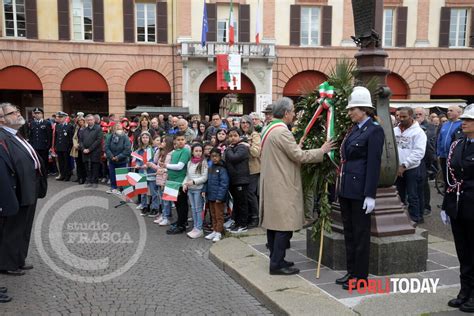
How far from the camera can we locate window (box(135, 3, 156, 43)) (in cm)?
2577

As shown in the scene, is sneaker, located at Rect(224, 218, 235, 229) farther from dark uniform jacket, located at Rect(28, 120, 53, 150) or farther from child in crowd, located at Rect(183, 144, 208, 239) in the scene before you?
dark uniform jacket, located at Rect(28, 120, 53, 150)

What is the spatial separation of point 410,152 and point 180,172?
158 inches

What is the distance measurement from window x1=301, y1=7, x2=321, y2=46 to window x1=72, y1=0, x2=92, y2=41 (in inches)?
492

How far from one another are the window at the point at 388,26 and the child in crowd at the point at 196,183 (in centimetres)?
2233

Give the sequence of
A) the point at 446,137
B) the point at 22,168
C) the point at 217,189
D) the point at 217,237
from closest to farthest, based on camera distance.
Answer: the point at 22,168, the point at 217,237, the point at 217,189, the point at 446,137

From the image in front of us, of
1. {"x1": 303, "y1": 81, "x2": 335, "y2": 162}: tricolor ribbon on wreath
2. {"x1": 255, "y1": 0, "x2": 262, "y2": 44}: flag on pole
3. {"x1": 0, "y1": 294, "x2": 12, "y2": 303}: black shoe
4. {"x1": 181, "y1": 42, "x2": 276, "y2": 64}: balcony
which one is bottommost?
{"x1": 0, "y1": 294, "x2": 12, "y2": 303}: black shoe

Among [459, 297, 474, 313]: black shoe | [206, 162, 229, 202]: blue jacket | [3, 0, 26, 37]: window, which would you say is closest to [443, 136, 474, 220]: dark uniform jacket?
[459, 297, 474, 313]: black shoe

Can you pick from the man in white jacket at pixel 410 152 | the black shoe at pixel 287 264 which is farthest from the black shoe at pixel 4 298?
the man in white jacket at pixel 410 152

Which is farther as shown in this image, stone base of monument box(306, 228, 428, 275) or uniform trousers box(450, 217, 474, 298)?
stone base of monument box(306, 228, 428, 275)

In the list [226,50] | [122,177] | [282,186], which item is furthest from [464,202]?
[226,50]

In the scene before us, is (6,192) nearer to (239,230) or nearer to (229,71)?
(239,230)

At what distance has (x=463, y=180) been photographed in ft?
13.4

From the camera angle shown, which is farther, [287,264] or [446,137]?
[446,137]

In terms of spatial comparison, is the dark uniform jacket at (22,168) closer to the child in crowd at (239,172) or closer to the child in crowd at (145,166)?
the child in crowd at (239,172)
